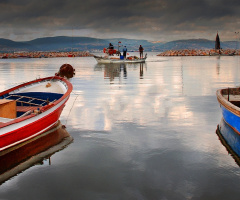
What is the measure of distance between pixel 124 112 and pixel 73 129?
3777mm

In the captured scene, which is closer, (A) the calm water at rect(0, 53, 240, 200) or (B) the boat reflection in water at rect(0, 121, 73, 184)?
(A) the calm water at rect(0, 53, 240, 200)

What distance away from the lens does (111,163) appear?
355 inches

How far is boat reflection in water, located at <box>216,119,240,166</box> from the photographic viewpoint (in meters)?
9.88

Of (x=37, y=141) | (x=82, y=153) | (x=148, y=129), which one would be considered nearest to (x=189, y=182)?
(x=82, y=153)

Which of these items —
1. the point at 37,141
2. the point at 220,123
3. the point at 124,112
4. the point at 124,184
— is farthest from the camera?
the point at 124,112

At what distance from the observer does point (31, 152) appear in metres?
10.4

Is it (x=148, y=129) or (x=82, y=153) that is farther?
(x=148, y=129)

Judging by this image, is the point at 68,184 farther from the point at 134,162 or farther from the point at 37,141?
the point at 37,141

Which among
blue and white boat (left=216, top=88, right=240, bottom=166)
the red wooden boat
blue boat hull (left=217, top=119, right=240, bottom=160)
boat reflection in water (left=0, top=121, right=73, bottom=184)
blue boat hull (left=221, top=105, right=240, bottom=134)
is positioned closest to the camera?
boat reflection in water (left=0, top=121, right=73, bottom=184)

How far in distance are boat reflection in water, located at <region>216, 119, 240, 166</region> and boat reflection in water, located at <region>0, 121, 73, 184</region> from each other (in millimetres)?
5788

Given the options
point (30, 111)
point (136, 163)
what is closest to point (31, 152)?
point (30, 111)

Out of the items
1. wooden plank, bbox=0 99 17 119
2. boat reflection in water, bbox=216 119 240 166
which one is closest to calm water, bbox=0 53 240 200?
boat reflection in water, bbox=216 119 240 166

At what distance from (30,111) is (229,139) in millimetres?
7764

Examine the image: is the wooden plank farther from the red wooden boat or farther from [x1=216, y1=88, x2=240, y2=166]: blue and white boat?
[x1=216, y1=88, x2=240, y2=166]: blue and white boat
